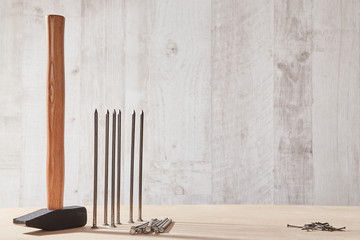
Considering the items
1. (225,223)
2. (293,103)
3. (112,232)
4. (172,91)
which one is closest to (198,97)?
(172,91)

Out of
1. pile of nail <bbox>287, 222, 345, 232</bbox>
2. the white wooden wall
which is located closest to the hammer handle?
pile of nail <bbox>287, 222, 345, 232</bbox>

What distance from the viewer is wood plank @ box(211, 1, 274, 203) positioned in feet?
5.32

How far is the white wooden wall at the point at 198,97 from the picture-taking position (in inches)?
63.7

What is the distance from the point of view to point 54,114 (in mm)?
762

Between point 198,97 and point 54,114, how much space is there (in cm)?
90

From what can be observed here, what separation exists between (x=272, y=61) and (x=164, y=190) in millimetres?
621

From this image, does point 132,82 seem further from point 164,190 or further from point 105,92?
point 164,190

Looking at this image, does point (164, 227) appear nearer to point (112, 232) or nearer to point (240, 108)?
point (112, 232)

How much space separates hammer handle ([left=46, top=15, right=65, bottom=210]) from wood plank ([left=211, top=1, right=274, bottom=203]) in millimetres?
912

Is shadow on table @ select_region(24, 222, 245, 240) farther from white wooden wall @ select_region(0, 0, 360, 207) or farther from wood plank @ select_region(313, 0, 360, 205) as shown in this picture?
wood plank @ select_region(313, 0, 360, 205)

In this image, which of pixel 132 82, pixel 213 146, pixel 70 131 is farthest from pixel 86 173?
pixel 213 146

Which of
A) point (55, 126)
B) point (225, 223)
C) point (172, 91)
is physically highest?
point (172, 91)

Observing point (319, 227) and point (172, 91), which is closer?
point (319, 227)

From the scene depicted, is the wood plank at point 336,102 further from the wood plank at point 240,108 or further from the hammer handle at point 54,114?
the hammer handle at point 54,114
